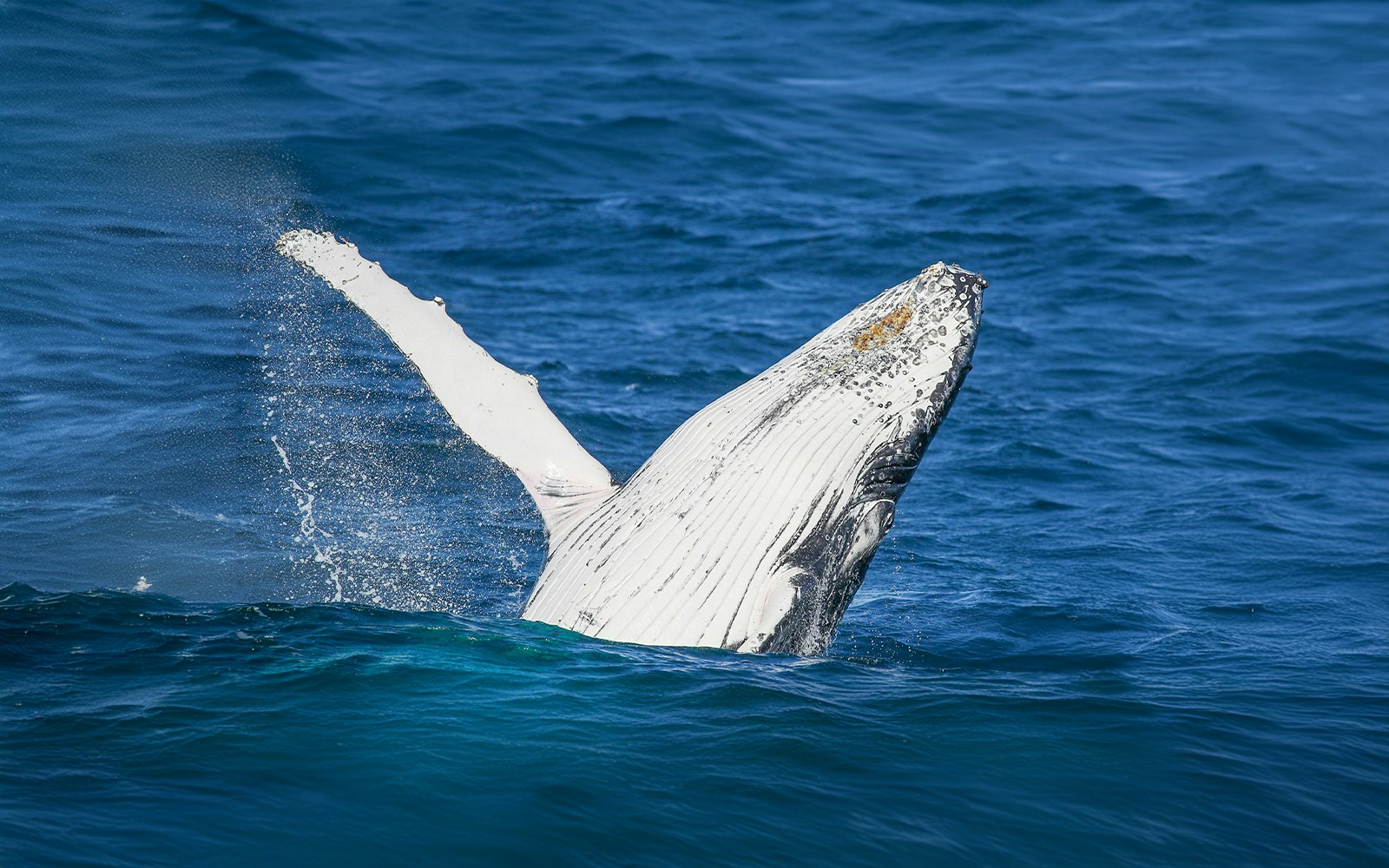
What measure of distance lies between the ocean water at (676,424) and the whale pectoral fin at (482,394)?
1.30 m

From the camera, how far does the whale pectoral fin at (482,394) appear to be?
9.98 metres

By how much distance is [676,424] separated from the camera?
15.3 m

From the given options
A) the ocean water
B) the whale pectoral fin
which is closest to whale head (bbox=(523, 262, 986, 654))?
the ocean water

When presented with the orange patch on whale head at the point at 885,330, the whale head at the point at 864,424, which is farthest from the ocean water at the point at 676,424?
the orange patch on whale head at the point at 885,330

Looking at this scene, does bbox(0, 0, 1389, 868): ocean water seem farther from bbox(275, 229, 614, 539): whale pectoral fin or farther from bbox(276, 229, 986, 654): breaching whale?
bbox(275, 229, 614, 539): whale pectoral fin

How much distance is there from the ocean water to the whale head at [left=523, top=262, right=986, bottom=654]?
37 centimetres

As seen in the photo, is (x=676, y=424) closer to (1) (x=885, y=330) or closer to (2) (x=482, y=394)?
(2) (x=482, y=394)

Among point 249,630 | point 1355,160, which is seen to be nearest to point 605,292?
point 249,630

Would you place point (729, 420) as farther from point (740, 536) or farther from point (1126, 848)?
point (1126, 848)

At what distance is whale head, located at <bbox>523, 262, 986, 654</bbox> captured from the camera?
8.80 metres

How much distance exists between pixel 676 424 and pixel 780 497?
6.54 meters

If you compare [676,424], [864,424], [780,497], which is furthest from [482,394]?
[676,424]

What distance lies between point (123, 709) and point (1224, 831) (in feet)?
17.8

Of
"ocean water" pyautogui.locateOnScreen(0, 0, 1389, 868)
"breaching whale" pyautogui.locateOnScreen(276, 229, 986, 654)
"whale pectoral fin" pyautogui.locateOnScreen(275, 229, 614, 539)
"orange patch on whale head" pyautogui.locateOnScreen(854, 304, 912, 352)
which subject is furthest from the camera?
"whale pectoral fin" pyautogui.locateOnScreen(275, 229, 614, 539)
